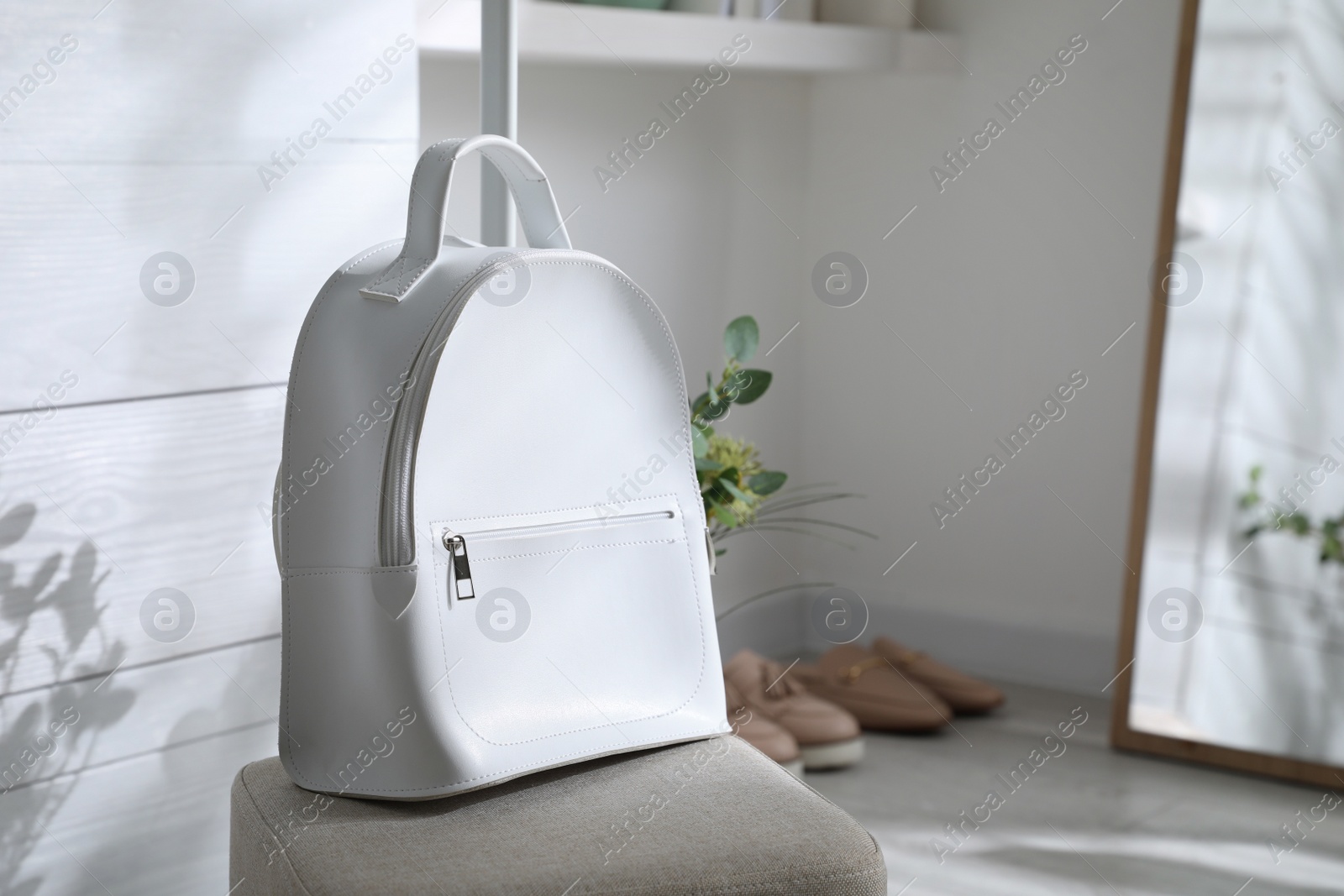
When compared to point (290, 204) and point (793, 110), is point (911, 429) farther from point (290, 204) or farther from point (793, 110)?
point (290, 204)

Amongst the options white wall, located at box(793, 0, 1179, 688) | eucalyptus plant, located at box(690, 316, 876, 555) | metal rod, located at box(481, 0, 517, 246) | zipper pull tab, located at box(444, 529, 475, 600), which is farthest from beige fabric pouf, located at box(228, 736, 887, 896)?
white wall, located at box(793, 0, 1179, 688)

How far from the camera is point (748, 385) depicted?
1127mm

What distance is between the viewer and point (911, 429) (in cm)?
206

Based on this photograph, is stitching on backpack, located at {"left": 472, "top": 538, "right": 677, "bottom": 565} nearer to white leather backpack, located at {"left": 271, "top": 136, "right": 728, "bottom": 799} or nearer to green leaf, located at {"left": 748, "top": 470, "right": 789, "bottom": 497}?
white leather backpack, located at {"left": 271, "top": 136, "right": 728, "bottom": 799}

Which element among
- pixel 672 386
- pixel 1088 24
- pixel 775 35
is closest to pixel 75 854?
pixel 672 386

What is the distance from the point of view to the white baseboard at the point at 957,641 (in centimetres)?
196

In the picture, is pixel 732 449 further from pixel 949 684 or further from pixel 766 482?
pixel 949 684

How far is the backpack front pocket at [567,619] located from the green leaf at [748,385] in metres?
0.23

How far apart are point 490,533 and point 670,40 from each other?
0.88 metres

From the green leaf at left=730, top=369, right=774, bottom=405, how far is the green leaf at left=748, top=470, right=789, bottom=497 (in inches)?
3.8

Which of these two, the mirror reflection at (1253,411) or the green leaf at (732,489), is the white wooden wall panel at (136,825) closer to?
the green leaf at (732,489)

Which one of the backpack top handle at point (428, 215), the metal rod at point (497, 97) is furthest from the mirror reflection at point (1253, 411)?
the backpack top handle at point (428, 215)

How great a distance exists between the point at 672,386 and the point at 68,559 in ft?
1.54

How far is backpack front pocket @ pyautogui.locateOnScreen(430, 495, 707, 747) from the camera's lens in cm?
80
